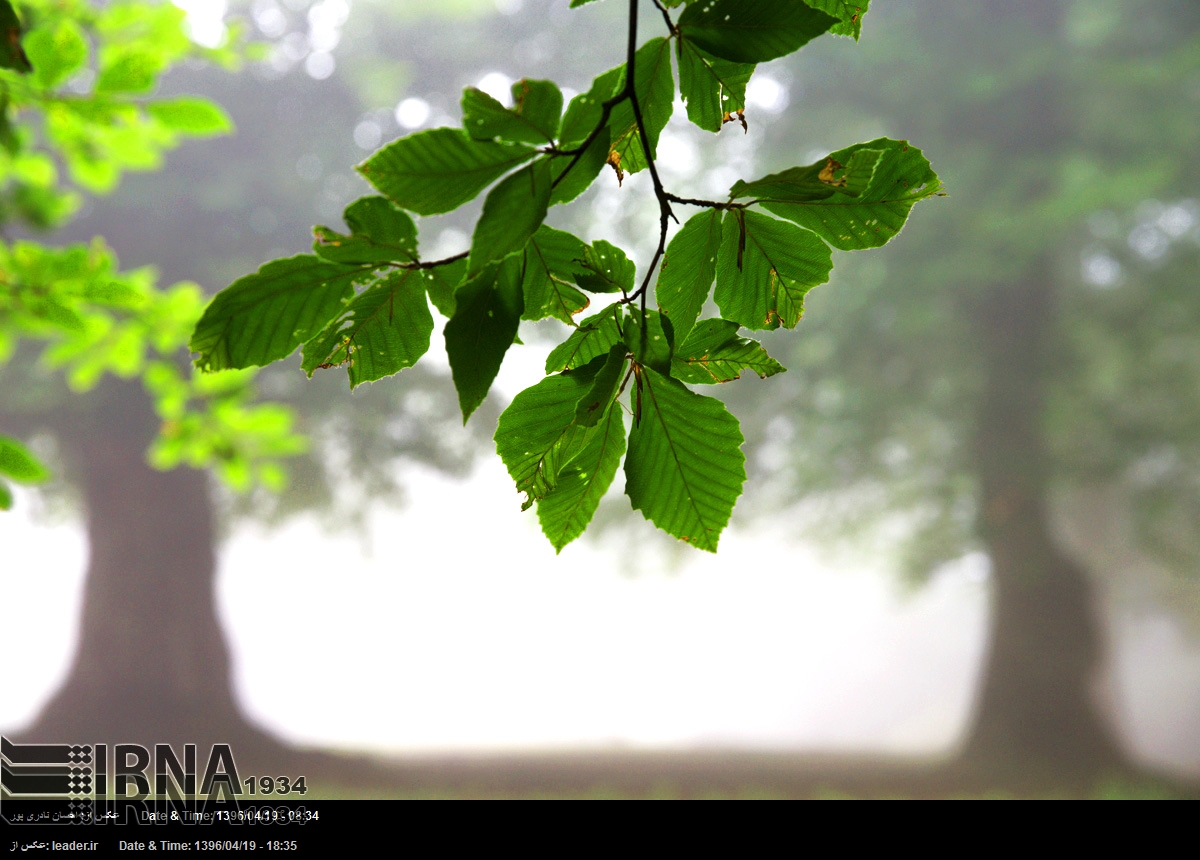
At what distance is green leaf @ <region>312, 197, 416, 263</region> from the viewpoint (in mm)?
363

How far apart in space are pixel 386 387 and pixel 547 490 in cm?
833

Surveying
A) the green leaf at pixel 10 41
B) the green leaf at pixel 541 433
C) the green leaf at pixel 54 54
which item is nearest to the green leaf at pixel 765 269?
the green leaf at pixel 541 433

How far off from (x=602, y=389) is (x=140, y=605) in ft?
32.6

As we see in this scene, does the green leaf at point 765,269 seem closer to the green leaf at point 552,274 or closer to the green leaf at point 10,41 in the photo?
the green leaf at point 552,274

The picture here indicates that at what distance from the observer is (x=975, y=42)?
27.8ft

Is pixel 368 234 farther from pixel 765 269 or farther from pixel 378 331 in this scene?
pixel 765 269

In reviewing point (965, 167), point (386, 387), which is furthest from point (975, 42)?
point (386, 387)

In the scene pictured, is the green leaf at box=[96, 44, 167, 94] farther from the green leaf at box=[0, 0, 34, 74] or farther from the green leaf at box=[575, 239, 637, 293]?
the green leaf at box=[575, 239, 637, 293]

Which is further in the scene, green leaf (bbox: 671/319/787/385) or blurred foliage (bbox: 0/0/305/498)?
blurred foliage (bbox: 0/0/305/498)

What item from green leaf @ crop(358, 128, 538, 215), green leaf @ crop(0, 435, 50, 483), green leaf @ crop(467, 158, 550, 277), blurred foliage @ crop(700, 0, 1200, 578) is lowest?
green leaf @ crop(467, 158, 550, 277)

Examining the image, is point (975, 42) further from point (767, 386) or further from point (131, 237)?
point (131, 237)

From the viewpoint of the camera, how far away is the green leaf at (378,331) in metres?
0.39

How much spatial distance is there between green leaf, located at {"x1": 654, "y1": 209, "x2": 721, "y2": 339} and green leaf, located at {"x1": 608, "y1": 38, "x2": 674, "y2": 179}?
5cm

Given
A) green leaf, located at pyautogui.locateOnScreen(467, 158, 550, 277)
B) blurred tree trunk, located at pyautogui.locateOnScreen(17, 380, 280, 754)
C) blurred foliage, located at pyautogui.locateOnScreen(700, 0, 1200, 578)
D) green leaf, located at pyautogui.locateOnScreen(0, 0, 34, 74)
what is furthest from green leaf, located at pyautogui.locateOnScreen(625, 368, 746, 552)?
blurred tree trunk, located at pyautogui.locateOnScreen(17, 380, 280, 754)
